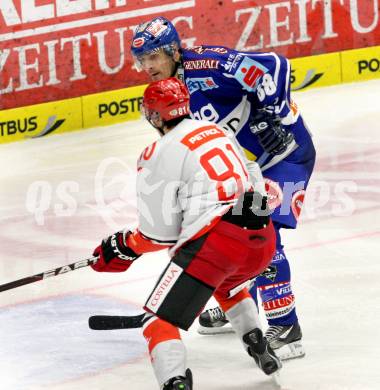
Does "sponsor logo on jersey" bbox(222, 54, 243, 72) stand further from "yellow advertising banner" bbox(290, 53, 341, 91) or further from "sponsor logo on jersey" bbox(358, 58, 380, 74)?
"sponsor logo on jersey" bbox(358, 58, 380, 74)

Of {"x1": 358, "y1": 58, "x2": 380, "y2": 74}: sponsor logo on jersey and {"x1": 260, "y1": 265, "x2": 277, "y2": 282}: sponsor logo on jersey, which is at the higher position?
{"x1": 260, "y1": 265, "x2": 277, "y2": 282}: sponsor logo on jersey

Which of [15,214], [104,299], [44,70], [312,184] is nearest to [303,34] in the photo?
[44,70]

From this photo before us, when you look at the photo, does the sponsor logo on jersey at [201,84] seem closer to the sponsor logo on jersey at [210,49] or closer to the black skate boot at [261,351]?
the sponsor logo on jersey at [210,49]

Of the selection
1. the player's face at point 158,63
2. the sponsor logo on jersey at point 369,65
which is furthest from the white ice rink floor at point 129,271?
the player's face at point 158,63

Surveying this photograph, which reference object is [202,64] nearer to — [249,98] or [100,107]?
[249,98]

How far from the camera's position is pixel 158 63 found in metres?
4.01

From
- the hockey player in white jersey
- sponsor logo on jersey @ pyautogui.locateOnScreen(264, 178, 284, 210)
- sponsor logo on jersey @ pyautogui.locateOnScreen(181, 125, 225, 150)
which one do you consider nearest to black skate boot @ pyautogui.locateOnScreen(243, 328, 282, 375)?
the hockey player in white jersey

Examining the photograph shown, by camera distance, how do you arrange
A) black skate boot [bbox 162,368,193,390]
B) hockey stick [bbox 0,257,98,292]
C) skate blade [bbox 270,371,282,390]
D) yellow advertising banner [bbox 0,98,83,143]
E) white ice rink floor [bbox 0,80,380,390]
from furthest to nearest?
yellow advertising banner [bbox 0,98,83,143], white ice rink floor [bbox 0,80,380,390], hockey stick [bbox 0,257,98,292], skate blade [bbox 270,371,282,390], black skate boot [bbox 162,368,193,390]

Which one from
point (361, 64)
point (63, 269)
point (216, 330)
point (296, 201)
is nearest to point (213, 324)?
point (216, 330)

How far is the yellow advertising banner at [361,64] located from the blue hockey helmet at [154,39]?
5.14 metres

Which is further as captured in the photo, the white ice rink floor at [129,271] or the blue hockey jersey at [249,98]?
the blue hockey jersey at [249,98]

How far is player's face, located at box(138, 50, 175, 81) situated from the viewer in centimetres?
400

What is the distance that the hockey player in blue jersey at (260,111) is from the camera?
3973mm

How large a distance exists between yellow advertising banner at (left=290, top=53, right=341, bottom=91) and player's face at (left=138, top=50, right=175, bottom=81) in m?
5.00
